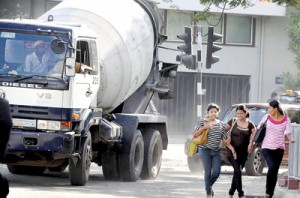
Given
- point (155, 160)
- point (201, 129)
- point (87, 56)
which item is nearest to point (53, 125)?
point (87, 56)

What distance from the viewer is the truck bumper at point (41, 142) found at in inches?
725

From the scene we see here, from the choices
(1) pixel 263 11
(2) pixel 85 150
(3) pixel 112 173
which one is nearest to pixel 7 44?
(2) pixel 85 150

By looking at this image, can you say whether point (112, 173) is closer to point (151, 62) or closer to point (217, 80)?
point (151, 62)

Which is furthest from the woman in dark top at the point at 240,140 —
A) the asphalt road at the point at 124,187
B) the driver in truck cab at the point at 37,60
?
the driver in truck cab at the point at 37,60

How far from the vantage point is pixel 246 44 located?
49250 millimetres

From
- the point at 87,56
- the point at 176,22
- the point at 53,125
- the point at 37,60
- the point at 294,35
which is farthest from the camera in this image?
the point at 176,22

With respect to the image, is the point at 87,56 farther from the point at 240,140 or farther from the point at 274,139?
the point at 274,139

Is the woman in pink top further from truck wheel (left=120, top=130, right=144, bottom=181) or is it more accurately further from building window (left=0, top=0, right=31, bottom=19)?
building window (left=0, top=0, right=31, bottom=19)

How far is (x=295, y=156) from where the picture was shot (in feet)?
60.3

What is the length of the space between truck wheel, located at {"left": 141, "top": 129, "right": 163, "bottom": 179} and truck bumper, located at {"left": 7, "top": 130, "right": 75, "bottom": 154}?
427 cm

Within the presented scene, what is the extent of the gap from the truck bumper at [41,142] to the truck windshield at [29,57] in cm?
103

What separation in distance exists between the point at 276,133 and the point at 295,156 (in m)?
0.88

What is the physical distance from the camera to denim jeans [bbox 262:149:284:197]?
1773 cm

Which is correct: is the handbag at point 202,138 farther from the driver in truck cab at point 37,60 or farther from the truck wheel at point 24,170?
the truck wheel at point 24,170
